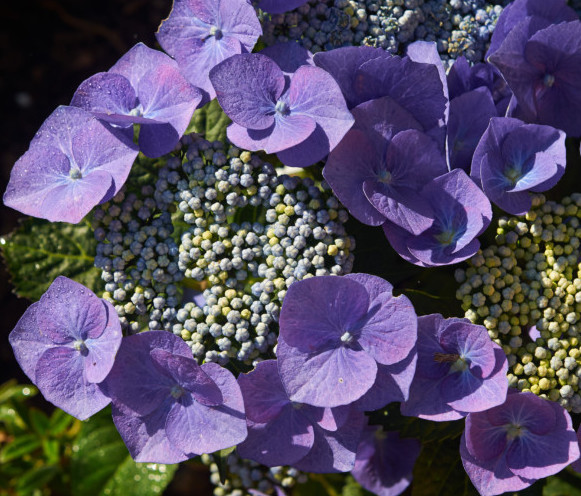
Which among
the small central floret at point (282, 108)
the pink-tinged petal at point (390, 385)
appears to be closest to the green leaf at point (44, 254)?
the small central floret at point (282, 108)

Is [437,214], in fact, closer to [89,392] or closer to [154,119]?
[154,119]

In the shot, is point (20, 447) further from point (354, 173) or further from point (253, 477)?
point (354, 173)

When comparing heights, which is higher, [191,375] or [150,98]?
[150,98]

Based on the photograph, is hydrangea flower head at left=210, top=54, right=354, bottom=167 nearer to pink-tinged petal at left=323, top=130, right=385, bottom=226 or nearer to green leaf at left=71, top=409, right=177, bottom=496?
pink-tinged petal at left=323, top=130, right=385, bottom=226

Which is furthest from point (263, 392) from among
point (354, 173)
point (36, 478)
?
point (36, 478)

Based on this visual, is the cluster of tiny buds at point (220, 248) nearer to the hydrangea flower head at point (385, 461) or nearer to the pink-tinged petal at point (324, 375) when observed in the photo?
the pink-tinged petal at point (324, 375)

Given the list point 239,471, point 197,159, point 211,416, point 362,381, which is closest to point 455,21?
point 197,159
